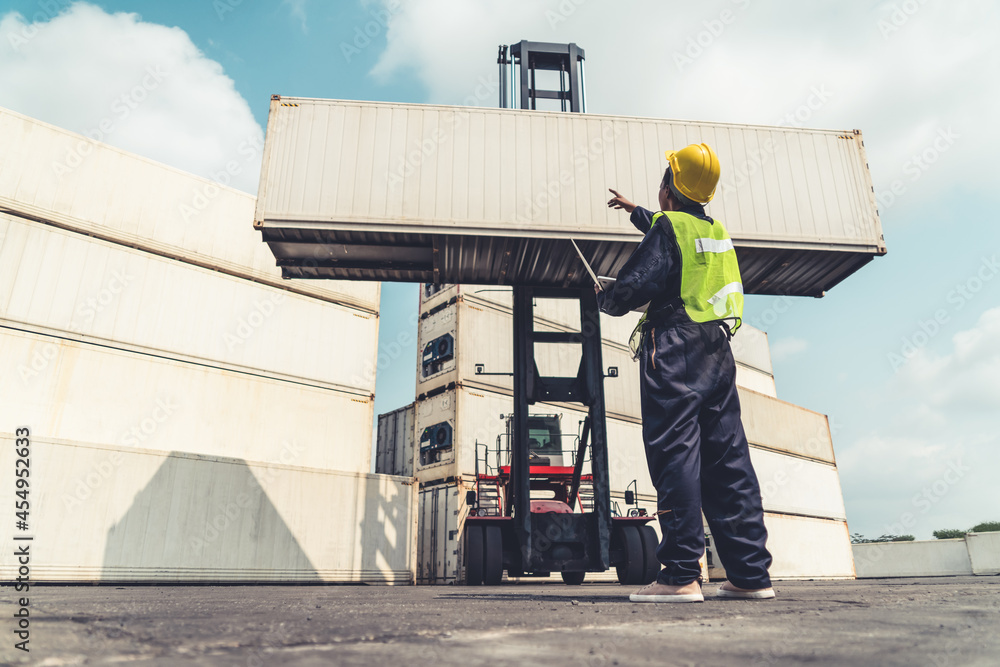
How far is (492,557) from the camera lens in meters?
7.27

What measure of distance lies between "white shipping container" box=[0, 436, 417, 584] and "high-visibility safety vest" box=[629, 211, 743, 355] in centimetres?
1013

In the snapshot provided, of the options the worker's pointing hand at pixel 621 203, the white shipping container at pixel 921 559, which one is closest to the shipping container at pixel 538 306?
the worker's pointing hand at pixel 621 203

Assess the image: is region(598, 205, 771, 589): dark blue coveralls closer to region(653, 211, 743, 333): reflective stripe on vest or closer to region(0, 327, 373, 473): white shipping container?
region(653, 211, 743, 333): reflective stripe on vest

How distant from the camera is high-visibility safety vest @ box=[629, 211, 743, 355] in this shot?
9.71 feet

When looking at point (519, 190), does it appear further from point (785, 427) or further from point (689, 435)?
point (785, 427)

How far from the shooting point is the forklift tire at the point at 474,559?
7180 millimetres

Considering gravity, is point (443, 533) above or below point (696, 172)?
below

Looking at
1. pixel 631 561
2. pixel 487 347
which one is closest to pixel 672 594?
pixel 631 561

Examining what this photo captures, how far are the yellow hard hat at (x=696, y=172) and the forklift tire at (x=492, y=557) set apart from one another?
541 centimetres

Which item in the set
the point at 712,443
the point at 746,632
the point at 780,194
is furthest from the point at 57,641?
the point at 780,194

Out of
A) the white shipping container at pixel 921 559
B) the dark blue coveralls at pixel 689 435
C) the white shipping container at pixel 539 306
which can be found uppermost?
the white shipping container at pixel 539 306

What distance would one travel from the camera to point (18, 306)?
10.6m

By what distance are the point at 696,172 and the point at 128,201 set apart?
42.1ft

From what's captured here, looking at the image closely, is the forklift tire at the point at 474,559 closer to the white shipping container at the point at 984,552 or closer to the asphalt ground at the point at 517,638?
the asphalt ground at the point at 517,638
